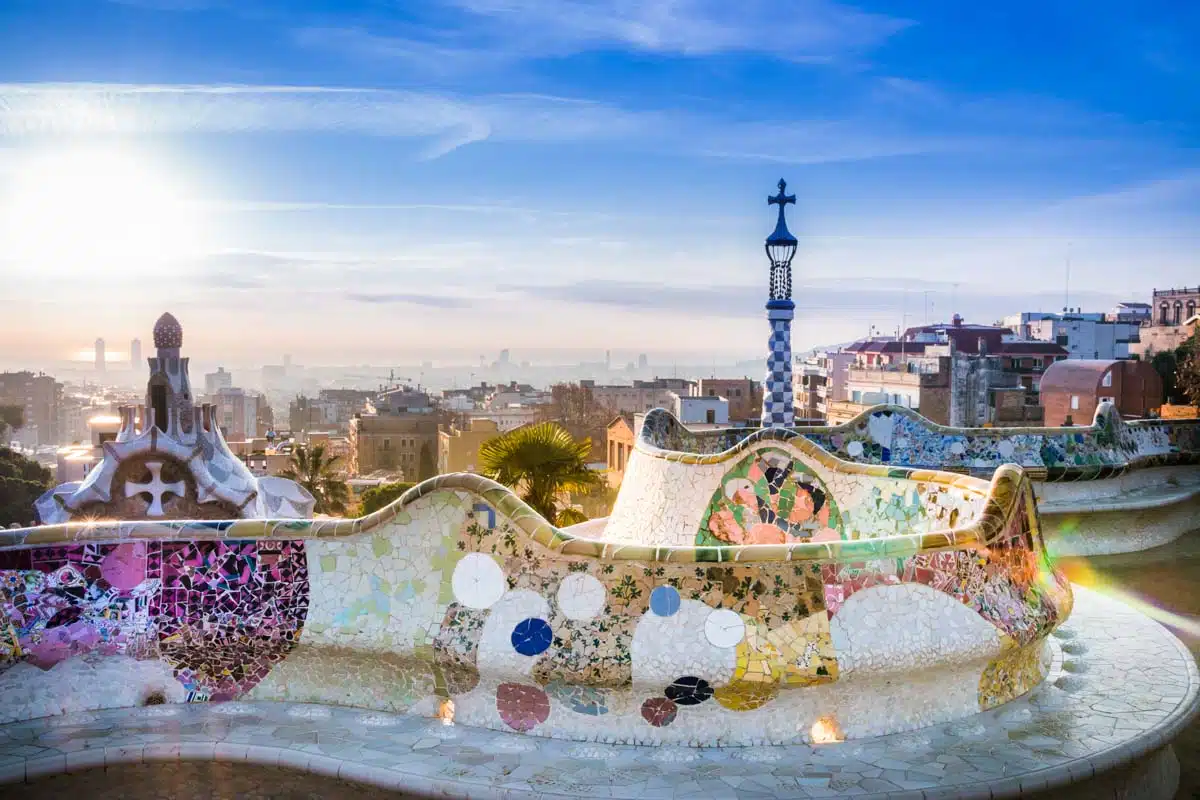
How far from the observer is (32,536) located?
6.09 metres

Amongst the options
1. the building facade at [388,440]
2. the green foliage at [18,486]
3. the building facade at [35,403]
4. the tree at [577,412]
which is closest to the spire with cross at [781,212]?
the green foliage at [18,486]

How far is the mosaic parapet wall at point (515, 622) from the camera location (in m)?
5.64

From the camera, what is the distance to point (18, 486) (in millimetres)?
33312

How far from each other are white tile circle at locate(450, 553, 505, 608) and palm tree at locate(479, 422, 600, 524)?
29.9 feet

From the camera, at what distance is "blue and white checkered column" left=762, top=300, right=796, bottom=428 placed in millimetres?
14922

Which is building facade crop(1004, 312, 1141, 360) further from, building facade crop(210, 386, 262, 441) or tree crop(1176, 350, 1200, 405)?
building facade crop(210, 386, 262, 441)

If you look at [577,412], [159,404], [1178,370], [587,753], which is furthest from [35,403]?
[587,753]

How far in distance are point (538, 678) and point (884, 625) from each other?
185cm

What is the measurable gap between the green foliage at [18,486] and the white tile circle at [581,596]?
95.0 feet

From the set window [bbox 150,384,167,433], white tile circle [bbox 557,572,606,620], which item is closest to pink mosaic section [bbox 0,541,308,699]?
white tile circle [bbox 557,572,606,620]

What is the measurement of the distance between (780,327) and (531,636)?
10.2 metres

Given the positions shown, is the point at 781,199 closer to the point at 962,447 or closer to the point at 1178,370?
the point at 962,447

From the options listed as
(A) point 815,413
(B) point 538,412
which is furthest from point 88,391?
(A) point 815,413

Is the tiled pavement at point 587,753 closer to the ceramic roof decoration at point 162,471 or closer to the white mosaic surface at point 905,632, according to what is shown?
the white mosaic surface at point 905,632
